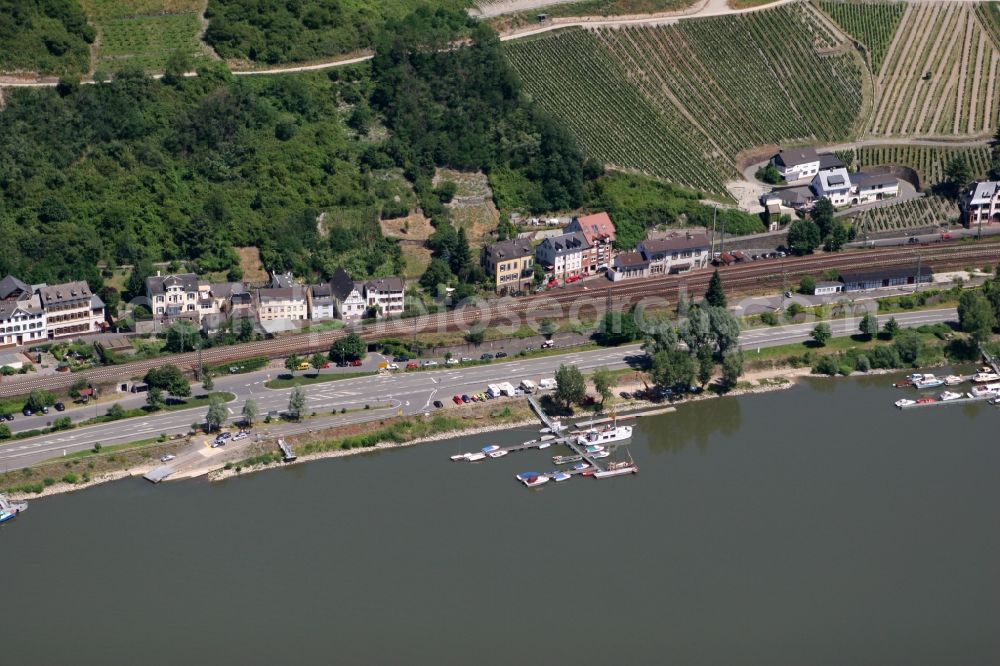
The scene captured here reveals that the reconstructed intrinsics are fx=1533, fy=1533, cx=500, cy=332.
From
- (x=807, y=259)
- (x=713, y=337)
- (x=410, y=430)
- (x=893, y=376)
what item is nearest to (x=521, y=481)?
(x=410, y=430)

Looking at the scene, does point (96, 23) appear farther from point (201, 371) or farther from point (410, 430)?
point (410, 430)

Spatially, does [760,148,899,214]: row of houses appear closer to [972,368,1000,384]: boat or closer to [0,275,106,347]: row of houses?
[972,368,1000,384]: boat

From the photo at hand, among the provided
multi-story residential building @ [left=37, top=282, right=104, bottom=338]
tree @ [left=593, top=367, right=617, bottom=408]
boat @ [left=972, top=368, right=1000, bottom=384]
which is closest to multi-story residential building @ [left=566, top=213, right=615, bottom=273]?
tree @ [left=593, top=367, right=617, bottom=408]

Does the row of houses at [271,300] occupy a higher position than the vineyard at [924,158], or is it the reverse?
the vineyard at [924,158]

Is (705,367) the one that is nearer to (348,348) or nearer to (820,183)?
(348,348)

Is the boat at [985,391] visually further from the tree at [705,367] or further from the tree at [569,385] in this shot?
the tree at [569,385]

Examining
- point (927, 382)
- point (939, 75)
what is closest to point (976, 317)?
point (927, 382)

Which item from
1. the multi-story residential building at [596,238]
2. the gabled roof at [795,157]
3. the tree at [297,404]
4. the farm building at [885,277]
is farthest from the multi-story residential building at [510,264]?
the gabled roof at [795,157]
